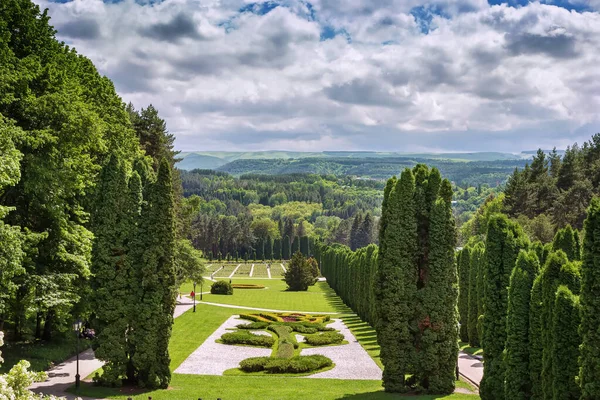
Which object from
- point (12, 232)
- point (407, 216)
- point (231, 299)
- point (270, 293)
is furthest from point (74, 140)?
point (270, 293)

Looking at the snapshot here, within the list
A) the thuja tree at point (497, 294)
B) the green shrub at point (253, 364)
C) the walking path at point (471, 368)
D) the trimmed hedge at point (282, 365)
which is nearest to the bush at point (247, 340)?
the trimmed hedge at point (282, 365)

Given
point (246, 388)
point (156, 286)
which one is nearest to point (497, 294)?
point (246, 388)

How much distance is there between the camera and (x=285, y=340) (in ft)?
125

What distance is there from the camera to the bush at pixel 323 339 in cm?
3855

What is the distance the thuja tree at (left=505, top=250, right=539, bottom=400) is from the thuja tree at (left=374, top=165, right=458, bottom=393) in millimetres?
4754

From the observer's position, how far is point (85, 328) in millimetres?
30266

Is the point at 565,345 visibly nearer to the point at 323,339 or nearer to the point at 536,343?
the point at 536,343

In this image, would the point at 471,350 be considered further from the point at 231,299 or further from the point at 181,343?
the point at 231,299

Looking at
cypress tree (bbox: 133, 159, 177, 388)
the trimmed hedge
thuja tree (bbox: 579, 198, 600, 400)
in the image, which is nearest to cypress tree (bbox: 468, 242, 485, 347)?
the trimmed hedge

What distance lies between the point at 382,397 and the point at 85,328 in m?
16.1

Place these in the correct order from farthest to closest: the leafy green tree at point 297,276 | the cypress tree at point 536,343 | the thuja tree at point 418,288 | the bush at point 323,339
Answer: the leafy green tree at point 297,276 → the bush at point 323,339 → the thuja tree at point 418,288 → the cypress tree at point 536,343

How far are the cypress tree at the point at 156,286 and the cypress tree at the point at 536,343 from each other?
1380 centimetres

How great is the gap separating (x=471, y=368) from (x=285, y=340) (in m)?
12.1

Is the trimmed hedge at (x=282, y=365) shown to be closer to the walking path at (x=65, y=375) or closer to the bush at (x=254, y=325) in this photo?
the walking path at (x=65, y=375)
